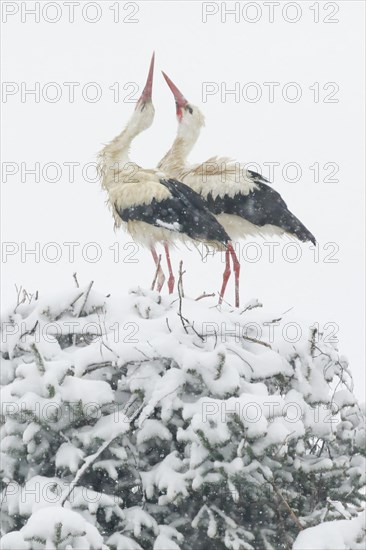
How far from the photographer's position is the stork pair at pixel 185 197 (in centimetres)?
926

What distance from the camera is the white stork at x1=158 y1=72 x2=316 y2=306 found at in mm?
10094

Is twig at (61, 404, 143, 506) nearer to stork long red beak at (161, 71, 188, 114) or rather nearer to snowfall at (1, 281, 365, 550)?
snowfall at (1, 281, 365, 550)

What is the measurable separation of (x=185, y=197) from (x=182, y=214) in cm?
22

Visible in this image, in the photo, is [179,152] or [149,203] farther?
[179,152]

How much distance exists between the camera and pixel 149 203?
9.30 meters

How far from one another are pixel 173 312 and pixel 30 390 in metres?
1.07

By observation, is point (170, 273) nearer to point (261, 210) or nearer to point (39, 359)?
point (261, 210)

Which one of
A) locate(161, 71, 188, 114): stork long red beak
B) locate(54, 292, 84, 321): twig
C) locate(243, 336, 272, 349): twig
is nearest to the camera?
locate(243, 336, 272, 349): twig

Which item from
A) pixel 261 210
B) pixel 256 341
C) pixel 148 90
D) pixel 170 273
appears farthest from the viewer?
pixel 148 90

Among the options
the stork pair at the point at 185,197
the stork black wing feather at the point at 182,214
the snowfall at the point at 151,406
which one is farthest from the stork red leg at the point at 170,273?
the snowfall at the point at 151,406

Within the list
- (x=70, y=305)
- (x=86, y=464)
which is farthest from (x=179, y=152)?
(x=86, y=464)

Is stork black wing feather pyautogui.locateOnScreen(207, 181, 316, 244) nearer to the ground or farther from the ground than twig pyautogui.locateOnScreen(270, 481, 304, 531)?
farther from the ground

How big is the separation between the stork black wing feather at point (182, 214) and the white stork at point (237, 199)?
0.65 m

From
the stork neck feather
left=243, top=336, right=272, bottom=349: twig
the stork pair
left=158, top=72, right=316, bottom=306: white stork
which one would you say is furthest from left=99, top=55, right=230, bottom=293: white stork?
left=243, top=336, right=272, bottom=349: twig
